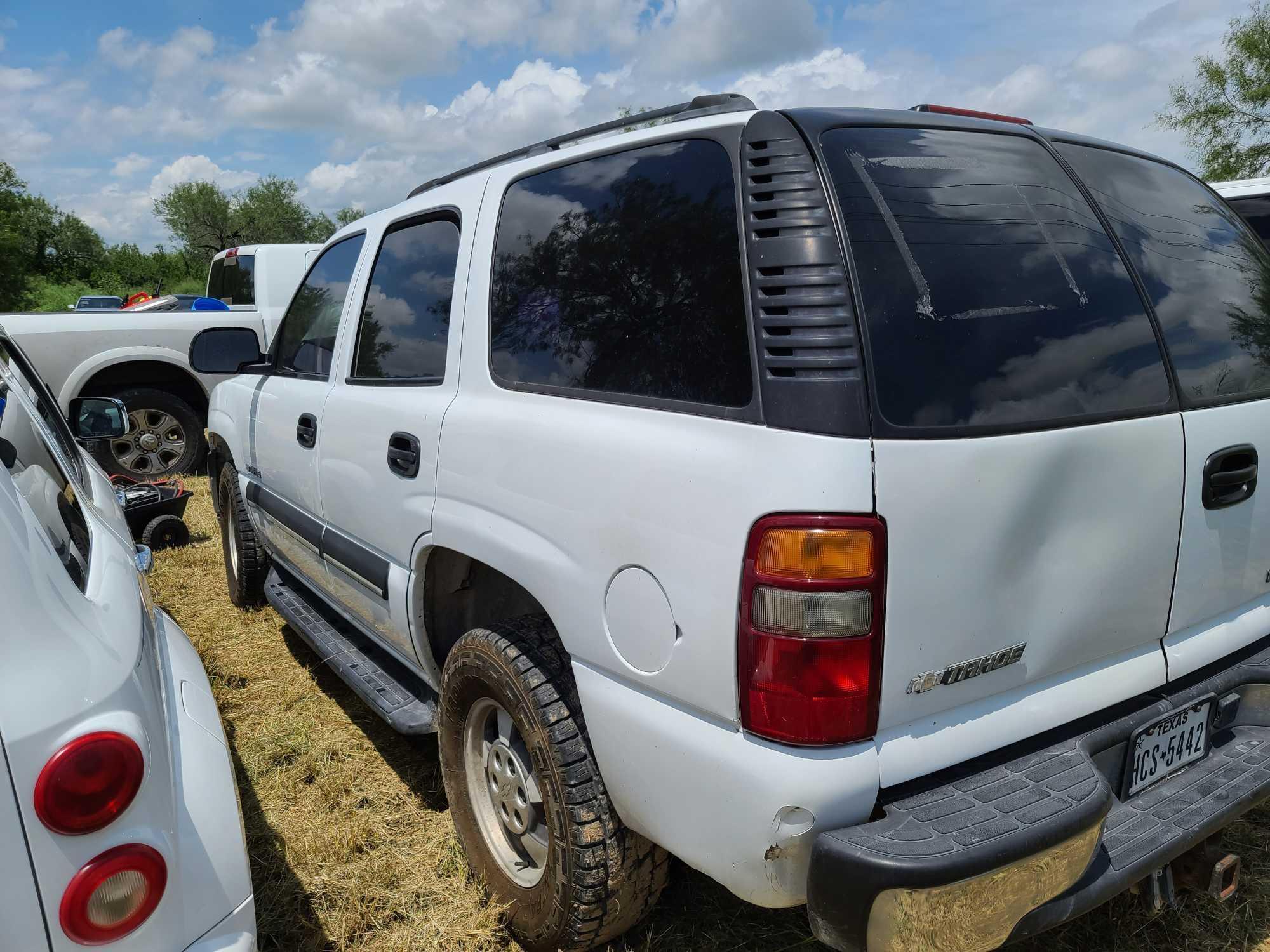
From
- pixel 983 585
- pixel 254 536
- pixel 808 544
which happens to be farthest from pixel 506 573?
pixel 254 536

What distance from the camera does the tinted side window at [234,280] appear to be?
9398 mm

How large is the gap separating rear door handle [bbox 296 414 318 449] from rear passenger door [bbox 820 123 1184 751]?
7.07ft

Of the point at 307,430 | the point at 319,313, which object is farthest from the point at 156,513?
the point at 307,430

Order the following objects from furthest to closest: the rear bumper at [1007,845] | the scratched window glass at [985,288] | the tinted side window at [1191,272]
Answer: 1. the tinted side window at [1191,272]
2. the scratched window glass at [985,288]
3. the rear bumper at [1007,845]

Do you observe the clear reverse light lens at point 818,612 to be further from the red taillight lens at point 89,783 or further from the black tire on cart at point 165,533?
the black tire on cart at point 165,533

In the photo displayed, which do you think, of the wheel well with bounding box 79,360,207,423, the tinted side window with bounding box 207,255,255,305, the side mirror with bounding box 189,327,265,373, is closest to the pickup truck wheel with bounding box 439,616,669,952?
the side mirror with bounding box 189,327,265,373

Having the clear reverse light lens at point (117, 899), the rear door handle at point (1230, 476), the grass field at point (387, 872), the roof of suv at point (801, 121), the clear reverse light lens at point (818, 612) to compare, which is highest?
the roof of suv at point (801, 121)

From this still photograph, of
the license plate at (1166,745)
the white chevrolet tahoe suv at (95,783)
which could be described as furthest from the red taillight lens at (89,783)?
the license plate at (1166,745)

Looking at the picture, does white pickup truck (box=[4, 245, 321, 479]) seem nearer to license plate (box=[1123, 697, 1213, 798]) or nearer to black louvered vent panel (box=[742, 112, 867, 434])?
black louvered vent panel (box=[742, 112, 867, 434])

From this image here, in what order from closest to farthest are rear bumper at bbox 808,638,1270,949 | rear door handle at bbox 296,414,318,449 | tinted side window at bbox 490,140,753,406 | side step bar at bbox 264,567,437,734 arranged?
rear bumper at bbox 808,638,1270,949, tinted side window at bbox 490,140,753,406, side step bar at bbox 264,567,437,734, rear door handle at bbox 296,414,318,449

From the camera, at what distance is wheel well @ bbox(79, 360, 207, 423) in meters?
7.57

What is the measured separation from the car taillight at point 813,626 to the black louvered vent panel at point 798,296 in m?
0.19

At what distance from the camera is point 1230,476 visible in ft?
6.25

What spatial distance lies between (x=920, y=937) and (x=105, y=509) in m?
2.16
